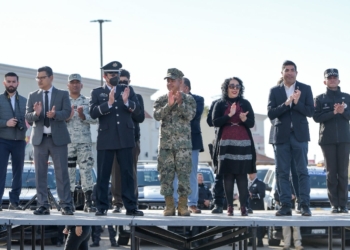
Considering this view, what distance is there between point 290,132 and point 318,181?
8924 millimetres

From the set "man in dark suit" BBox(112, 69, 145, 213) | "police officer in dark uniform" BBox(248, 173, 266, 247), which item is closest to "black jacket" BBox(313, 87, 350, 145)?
"man in dark suit" BBox(112, 69, 145, 213)

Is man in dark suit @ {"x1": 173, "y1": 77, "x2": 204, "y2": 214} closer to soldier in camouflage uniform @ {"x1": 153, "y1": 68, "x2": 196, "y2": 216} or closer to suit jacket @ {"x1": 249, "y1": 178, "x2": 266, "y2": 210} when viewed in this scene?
soldier in camouflage uniform @ {"x1": 153, "y1": 68, "x2": 196, "y2": 216}

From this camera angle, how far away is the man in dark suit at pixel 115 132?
36.0 ft

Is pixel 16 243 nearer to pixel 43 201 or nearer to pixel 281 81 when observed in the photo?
pixel 43 201

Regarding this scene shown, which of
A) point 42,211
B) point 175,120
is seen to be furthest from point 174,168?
point 42,211

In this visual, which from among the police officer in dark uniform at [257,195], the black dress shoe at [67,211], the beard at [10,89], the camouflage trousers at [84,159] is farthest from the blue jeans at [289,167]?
the police officer in dark uniform at [257,195]

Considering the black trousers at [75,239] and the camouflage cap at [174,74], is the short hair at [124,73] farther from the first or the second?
the black trousers at [75,239]

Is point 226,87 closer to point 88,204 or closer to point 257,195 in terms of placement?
point 88,204

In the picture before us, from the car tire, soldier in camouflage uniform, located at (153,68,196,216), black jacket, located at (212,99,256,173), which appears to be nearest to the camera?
soldier in camouflage uniform, located at (153,68,196,216)

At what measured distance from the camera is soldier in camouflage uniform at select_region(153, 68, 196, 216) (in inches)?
436

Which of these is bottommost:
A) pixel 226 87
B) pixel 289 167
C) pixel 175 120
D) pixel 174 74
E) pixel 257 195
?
pixel 257 195

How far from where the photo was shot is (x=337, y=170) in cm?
1206

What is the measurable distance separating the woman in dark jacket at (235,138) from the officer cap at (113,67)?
1554mm

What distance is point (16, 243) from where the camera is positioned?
19422 mm
